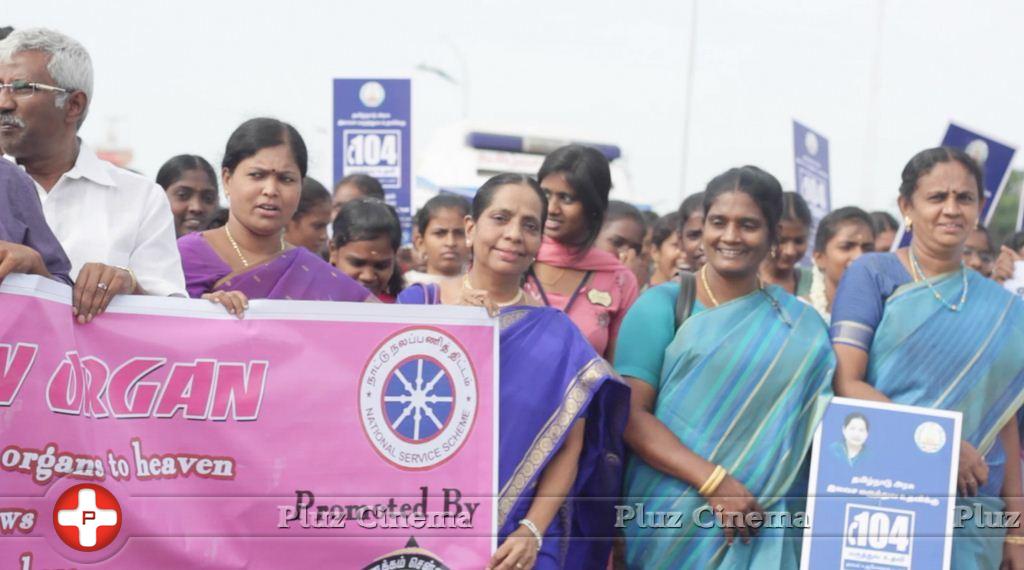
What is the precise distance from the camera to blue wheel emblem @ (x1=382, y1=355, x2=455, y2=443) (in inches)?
145

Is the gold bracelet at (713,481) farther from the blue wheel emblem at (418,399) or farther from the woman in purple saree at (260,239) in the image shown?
the woman in purple saree at (260,239)

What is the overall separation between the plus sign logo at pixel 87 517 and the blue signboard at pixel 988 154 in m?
4.36

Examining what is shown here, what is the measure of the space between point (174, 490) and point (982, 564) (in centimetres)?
265

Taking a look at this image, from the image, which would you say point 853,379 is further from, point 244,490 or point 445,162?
point 445,162

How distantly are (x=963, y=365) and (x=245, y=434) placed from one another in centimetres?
234

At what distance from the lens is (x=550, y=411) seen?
3.94m

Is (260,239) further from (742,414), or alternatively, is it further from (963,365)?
(963,365)

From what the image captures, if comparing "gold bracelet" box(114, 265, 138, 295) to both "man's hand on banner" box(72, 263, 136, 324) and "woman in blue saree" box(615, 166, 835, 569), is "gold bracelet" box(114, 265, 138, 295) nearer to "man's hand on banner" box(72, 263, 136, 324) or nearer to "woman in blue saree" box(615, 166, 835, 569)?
"man's hand on banner" box(72, 263, 136, 324)

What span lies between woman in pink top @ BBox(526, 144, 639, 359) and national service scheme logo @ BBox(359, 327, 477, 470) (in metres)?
1.10

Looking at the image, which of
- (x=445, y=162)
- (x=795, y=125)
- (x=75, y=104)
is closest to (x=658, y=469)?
(x=75, y=104)

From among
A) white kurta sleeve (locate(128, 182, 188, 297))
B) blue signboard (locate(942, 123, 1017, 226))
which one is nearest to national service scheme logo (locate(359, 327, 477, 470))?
white kurta sleeve (locate(128, 182, 188, 297))

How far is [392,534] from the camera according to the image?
12.0 feet

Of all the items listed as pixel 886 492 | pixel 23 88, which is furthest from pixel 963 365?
pixel 23 88

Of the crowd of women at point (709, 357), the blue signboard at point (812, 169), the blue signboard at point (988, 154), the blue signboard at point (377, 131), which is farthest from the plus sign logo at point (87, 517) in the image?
the blue signboard at point (377, 131)
